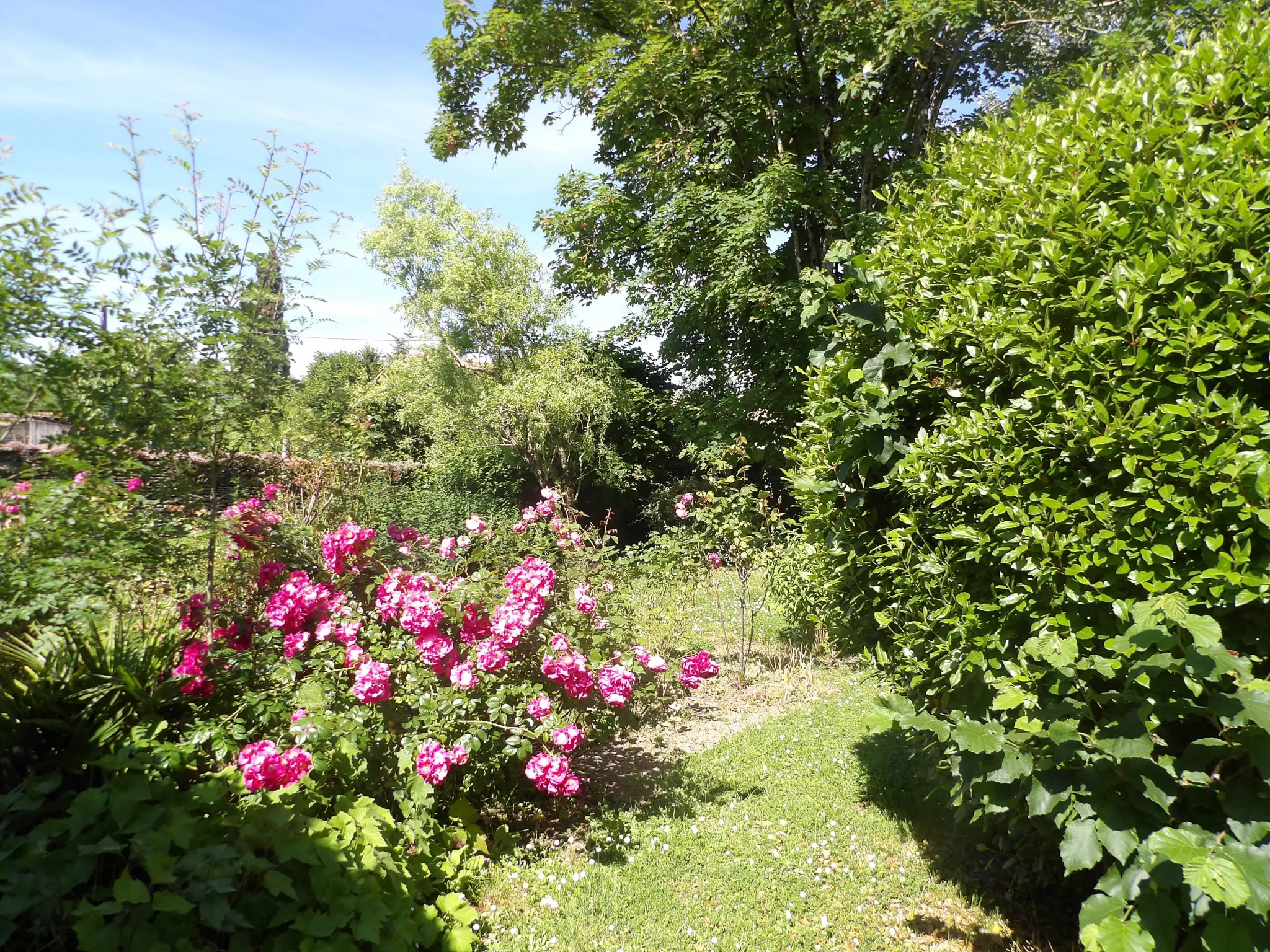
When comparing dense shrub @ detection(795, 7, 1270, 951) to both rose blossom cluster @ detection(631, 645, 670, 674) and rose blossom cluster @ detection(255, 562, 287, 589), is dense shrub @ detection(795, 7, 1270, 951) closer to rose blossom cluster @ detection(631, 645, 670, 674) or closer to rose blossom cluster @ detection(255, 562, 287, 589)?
rose blossom cluster @ detection(631, 645, 670, 674)

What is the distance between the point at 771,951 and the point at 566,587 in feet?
6.96

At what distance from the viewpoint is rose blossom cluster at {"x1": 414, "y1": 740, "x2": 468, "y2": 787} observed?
2799mm

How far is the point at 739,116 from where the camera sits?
1036 cm

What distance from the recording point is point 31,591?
2.34m

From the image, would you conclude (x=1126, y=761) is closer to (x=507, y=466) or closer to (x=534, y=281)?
(x=507, y=466)

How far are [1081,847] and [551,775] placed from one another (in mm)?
1999

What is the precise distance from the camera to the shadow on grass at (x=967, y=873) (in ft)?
8.58

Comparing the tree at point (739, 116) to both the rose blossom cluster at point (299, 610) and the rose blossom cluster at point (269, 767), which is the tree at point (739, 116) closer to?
the rose blossom cluster at point (299, 610)

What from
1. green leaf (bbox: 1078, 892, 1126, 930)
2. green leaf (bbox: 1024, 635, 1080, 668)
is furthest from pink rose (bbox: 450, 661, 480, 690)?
green leaf (bbox: 1078, 892, 1126, 930)

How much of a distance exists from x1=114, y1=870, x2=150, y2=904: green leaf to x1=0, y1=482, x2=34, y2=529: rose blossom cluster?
1.32 metres

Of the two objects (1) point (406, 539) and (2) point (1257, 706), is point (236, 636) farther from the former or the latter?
(2) point (1257, 706)

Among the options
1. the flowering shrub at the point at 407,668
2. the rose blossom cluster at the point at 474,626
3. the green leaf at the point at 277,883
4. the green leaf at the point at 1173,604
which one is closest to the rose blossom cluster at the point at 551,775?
the flowering shrub at the point at 407,668

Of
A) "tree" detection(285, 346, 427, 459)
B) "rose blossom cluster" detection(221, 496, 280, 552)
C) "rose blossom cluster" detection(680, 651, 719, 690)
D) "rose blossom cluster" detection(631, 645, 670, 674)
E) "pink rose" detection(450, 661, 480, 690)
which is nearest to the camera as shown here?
"pink rose" detection(450, 661, 480, 690)

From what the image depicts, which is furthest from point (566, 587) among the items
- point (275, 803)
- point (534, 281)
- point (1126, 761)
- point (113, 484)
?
point (534, 281)
